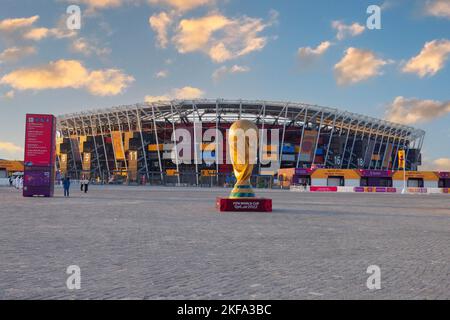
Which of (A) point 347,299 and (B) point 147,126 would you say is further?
(B) point 147,126

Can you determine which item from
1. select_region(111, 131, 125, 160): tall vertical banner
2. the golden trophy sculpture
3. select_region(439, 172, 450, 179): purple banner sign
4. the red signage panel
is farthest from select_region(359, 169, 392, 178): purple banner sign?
the golden trophy sculpture

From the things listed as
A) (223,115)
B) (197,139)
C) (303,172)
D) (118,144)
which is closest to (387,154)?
(303,172)

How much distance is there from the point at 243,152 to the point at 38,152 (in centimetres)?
1577

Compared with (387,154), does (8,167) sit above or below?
below

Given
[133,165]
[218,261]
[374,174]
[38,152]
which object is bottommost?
[218,261]

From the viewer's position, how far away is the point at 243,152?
21.1 m

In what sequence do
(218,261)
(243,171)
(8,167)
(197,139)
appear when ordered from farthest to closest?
(197,139)
(8,167)
(243,171)
(218,261)

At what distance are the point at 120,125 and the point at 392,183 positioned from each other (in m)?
51.7

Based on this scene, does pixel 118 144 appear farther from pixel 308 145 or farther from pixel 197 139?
pixel 308 145

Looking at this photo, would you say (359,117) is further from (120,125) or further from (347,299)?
(347,299)

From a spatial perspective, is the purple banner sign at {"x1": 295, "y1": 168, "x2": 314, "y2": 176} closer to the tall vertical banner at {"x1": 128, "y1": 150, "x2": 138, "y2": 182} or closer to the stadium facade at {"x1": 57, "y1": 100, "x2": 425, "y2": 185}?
the stadium facade at {"x1": 57, "y1": 100, "x2": 425, "y2": 185}

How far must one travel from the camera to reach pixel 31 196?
1198 inches
